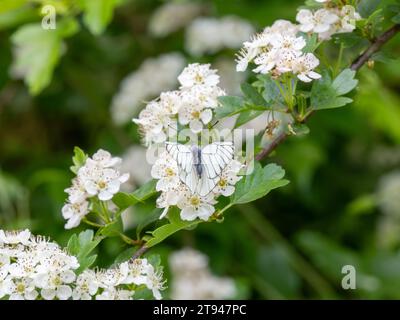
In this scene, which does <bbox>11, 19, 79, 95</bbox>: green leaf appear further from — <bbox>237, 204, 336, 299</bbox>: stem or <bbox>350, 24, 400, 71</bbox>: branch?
<bbox>350, 24, 400, 71</bbox>: branch

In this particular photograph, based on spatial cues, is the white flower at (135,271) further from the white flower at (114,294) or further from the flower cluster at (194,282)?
the flower cluster at (194,282)

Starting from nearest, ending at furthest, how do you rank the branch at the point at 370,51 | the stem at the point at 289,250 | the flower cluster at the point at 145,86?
1. the branch at the point at 370,51
2. the flower cluster at the point at 145,86
3. the stem at the point at 289,250

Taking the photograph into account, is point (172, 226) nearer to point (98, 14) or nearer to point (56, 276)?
point (56, 276)

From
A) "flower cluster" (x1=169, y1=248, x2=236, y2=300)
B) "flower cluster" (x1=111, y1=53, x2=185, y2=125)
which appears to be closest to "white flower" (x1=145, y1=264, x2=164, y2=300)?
"flower cluster" (x1=169, y1=248, x2=236, y2=300)

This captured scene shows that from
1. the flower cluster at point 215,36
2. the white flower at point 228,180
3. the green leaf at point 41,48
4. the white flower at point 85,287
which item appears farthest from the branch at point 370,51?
the flower cluster at point 215,36

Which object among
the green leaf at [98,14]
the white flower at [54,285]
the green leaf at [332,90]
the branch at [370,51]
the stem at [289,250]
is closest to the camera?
the white flower at [54,285]

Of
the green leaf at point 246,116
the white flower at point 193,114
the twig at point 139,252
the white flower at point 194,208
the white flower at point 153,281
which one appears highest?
the green leaf at point 246,116

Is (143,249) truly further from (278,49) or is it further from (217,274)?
(217,274)
